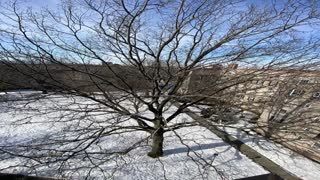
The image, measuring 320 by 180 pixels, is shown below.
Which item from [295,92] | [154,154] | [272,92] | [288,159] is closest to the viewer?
[272,92]

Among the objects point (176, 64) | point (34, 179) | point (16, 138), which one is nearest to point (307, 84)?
point (176, 64)

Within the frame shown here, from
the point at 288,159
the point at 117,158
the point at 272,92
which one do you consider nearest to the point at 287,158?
the point at 288,159

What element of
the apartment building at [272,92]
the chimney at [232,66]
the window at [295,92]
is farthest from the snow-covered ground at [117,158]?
the window at [295,92]

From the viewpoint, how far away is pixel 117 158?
4449 millimetres

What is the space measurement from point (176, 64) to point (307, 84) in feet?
8.02

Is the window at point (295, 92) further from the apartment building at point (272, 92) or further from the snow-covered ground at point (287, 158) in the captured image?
the snow-covered ground at point (287, 158)

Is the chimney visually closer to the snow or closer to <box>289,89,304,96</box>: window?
<box>289,89,304,96</box>: window

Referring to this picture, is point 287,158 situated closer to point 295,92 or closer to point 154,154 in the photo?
point 295,92

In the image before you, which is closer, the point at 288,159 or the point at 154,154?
the point at 154,154

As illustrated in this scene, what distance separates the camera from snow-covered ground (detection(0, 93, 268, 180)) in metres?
3.78

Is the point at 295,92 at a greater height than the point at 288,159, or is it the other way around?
the point at 295,92

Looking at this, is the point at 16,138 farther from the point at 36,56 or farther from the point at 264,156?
the point at 264,156

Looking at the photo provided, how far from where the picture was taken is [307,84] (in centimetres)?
328

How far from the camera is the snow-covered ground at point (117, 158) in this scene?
3.78 meters
